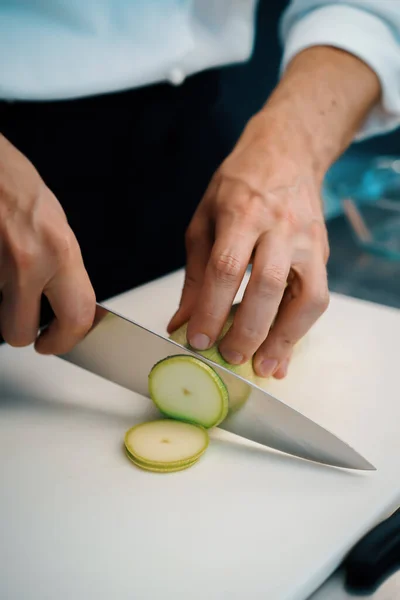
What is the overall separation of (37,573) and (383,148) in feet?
8.37

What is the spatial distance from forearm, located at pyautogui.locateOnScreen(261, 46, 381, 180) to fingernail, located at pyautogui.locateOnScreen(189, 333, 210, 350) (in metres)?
0.39

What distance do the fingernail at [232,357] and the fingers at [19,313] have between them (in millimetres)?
277

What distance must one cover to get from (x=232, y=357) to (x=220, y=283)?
116 mm

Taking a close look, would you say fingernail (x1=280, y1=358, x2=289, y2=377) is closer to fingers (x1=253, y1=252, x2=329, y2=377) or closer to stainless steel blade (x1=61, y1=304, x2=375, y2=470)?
fingers (x1=253, y1=252, x2=329, y2=377)

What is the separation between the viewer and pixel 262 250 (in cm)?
91

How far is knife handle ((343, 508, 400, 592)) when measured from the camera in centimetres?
66

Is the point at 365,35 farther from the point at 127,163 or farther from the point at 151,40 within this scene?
the point at 127,163

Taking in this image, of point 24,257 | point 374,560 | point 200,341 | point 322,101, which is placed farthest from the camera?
point 322,101

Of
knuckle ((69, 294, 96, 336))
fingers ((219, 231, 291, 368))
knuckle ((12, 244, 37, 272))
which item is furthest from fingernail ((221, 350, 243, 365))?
knuckle ((12, 244, 37, 272))

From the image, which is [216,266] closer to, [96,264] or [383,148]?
[96,264]

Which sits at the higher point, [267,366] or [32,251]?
[32,251]

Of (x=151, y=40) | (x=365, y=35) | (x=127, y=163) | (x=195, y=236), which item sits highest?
(x=365, y=35)

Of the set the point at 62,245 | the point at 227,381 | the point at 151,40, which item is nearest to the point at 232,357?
the point at 227,381

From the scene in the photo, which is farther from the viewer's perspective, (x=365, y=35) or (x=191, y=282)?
(x=365, y=35)
